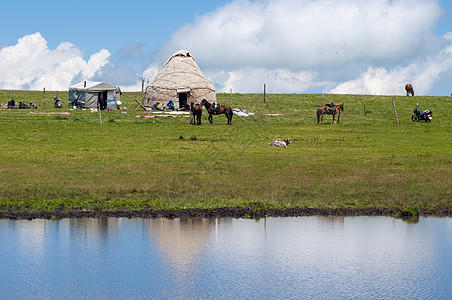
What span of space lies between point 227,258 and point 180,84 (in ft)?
179

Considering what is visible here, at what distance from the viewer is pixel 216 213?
52.6ft

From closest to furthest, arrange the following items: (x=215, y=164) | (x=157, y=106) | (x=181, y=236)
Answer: (x=181, y=236) → (x=215, y=164) → (x=157, y=106)

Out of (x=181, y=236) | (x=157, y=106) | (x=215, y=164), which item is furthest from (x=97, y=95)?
(x=181, y=236)

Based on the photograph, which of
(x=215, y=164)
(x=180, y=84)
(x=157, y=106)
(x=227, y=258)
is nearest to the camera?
(x=227, y=258)

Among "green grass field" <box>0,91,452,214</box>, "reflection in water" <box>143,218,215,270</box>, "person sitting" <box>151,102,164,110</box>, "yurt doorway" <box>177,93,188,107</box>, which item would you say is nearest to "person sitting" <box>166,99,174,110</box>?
"person sitting" <box>151,102,164,110</box>

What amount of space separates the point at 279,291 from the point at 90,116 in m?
45.1

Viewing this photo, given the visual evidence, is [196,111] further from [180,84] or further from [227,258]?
[227,258]

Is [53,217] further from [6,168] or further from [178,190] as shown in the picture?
[6,168]

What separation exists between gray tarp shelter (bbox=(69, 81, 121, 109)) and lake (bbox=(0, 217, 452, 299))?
49.0 m

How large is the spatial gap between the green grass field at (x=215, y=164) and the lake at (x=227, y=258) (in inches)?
90.6

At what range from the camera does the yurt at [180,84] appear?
65188mm

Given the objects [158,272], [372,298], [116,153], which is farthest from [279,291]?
[116,153]

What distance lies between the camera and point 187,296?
30.4 feet

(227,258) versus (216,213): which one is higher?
(216,213)
